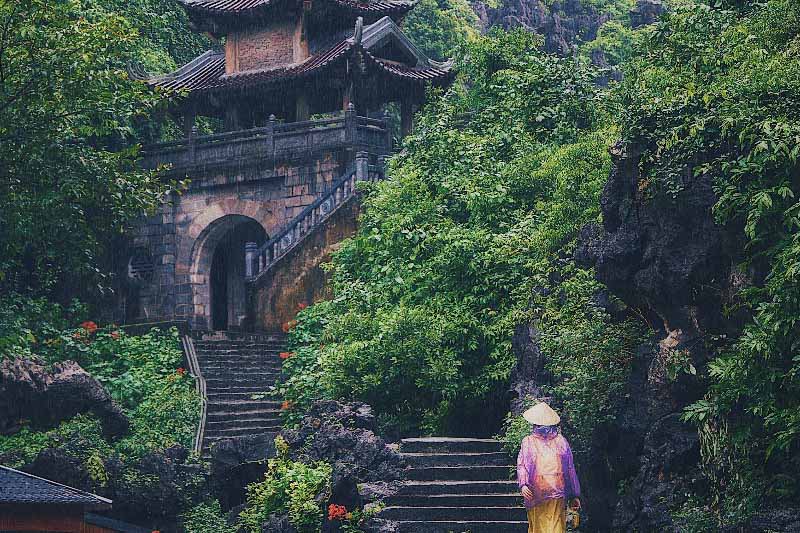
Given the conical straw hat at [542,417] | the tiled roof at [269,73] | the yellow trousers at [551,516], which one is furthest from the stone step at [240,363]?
the yellow trousers at [551,516]

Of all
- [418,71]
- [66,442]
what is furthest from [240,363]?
[418,71]

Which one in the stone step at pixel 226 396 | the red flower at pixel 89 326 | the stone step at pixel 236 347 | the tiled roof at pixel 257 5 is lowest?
the stone step at pixel 226 396

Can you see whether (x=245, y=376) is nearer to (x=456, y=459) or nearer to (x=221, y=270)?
(x=221, y=270)

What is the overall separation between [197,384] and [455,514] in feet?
28.9

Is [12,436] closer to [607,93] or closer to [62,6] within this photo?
[62,6]

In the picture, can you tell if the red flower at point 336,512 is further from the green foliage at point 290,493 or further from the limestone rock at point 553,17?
the limestone rock at point 553,17

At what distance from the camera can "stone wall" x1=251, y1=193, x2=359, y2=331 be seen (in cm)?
2589

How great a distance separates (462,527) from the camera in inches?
603

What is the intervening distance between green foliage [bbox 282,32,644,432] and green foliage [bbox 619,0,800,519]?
7.14 ft

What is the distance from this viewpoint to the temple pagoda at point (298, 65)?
29797 millimetres

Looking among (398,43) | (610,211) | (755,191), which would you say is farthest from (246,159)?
Result: (755,191)

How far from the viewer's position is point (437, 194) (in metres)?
22.5

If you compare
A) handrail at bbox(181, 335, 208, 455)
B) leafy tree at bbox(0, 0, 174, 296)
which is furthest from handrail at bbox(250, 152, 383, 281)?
leafy tree at bbox(0, 0, 174, 296)

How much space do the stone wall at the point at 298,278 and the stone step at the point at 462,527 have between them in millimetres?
10834
